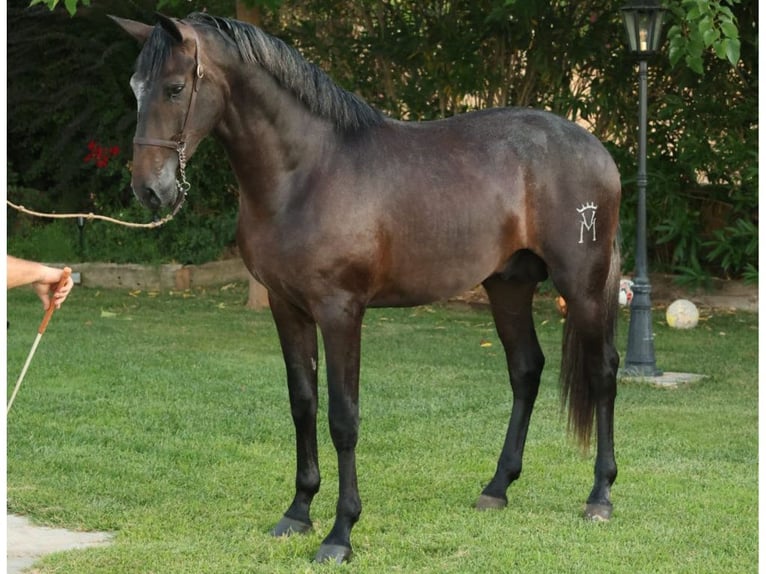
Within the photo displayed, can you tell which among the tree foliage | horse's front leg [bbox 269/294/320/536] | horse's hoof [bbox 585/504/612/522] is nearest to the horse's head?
horse's front leg [bbox 269/294/320/536]

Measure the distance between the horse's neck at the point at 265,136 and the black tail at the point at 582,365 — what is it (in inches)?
58.7

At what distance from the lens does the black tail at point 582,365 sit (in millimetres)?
5473

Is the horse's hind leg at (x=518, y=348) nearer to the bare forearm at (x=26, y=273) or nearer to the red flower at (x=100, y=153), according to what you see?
the bare forearm at (x=26, y=273)

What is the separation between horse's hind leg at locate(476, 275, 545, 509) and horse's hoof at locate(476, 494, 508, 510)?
188 mm

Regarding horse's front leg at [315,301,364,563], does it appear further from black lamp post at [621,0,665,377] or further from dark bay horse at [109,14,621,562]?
black lamp post at [621,0,665,377]

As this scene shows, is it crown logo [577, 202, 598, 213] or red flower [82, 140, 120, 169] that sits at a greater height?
red flower [82, 140, 120, 169]

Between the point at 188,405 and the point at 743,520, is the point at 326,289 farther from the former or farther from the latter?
the point at 188,405

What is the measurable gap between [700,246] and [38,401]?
7096 millimetres

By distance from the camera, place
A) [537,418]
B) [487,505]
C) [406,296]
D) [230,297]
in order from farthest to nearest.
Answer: [230,297]
[537,418]
[487,505]
[406,296]

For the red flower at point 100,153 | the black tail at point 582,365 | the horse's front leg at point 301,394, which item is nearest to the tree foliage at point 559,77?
the red flower at point 100,153

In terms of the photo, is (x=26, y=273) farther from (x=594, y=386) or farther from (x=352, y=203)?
(x=594, y=386)

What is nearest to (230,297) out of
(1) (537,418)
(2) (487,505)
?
(1) (537,418)

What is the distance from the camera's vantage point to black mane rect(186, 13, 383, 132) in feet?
15.1

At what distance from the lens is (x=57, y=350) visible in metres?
9.57
